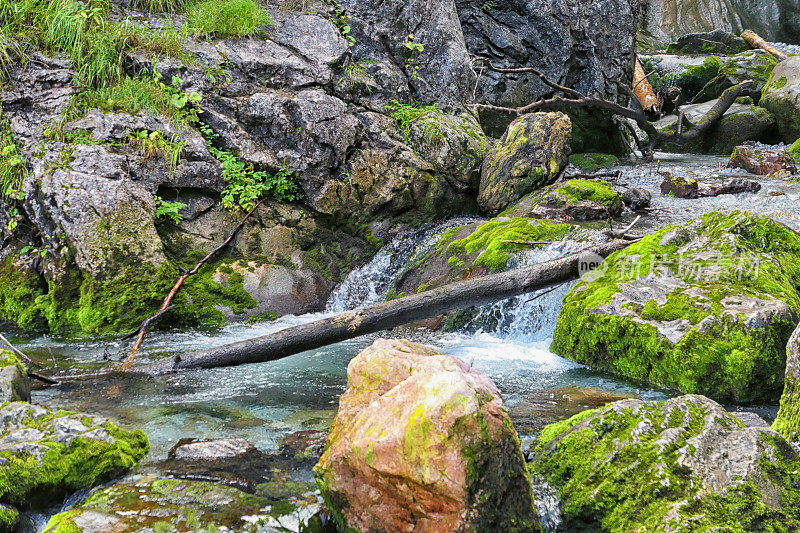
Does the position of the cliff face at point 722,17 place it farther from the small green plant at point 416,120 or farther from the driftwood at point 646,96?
the small green plant at point 416,120

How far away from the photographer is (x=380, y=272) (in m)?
8.16

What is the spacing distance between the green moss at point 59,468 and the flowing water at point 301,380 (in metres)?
0.25

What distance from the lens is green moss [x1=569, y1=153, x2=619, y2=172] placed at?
11.9m

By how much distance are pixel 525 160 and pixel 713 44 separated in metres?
16.4

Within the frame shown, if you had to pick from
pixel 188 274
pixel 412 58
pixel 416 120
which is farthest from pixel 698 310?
pixel 412 58

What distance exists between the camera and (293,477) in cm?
288

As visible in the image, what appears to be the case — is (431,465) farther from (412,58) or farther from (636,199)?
(412,58)

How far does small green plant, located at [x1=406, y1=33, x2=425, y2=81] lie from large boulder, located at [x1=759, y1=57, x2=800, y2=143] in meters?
9.39

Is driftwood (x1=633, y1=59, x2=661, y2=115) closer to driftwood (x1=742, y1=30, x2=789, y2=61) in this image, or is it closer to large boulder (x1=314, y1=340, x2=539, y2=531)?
driftwood (x1=742, y1=30, x2=789, y2=61)

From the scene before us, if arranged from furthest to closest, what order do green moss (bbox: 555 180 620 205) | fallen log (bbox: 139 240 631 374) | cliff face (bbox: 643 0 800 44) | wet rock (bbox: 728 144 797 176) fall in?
cliff face (bbox: 643 0 800 44) → wet rock (bbox: 728 144 797 176) → green moss (bbox: 555 180 620 205) → fallen log (bbox: 139 240 631 374)

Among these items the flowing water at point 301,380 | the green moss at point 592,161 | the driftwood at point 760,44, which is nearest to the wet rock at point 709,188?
the flowing water at point 301,380

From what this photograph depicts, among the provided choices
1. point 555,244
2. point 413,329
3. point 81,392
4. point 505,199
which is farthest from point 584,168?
point 81,392

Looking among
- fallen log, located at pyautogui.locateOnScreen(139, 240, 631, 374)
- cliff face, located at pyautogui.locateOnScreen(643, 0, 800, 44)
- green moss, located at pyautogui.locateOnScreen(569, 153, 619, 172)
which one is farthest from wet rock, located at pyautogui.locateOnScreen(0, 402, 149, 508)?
cliff face, located at pyautogui.locateOnScreen(643, 0, 800, 44)

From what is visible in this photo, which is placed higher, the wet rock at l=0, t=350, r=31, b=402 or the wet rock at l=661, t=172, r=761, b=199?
the wet rock at l=661, t=172, r=761, b=199
